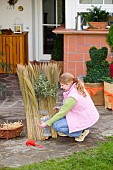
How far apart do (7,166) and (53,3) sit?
7487 millimetres

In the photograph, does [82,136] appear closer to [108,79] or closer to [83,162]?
[83,162]

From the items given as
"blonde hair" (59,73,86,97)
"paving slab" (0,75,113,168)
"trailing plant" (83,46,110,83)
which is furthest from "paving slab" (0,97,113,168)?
"trailing plant" (83,46,110,83)

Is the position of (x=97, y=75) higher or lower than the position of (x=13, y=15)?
lower

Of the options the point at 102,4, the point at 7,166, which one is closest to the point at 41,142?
the point at 7,166

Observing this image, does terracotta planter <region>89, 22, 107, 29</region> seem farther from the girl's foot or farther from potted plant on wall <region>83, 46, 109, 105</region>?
the girl's foot

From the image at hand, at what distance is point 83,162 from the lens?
211 inches

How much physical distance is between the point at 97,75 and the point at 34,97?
226cm

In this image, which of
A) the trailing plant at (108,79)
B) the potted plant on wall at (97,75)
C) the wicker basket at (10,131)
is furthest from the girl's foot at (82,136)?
the potted plant on wall at (97,75)

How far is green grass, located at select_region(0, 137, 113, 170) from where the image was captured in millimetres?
5199

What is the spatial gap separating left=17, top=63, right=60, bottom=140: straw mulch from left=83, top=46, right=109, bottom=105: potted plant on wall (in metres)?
1.87

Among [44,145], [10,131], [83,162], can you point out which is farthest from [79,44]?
[83,162]

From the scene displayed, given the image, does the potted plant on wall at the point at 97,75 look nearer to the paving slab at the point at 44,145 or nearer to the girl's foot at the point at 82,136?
the paving slab at the point at 44,145

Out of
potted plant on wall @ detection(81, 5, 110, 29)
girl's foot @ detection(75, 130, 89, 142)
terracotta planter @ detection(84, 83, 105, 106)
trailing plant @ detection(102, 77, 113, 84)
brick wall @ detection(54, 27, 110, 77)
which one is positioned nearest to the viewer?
girl's foot @ detection(75, 130, 89, 142)

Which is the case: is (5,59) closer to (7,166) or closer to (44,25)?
(44,25)
